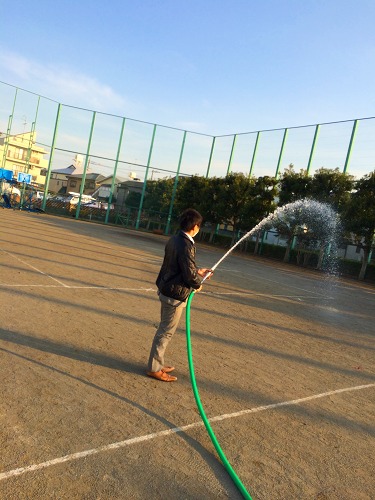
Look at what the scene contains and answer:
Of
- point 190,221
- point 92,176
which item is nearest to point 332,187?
point 190,221

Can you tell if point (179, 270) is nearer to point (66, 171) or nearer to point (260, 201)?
point (260, 201)

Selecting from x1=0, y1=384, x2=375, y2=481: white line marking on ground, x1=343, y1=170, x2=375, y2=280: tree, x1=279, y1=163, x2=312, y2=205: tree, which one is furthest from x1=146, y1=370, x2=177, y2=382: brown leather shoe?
x1=279, y1=163, x2=312, y2=205: tree

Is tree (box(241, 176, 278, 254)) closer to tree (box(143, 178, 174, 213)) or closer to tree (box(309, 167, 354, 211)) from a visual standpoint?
tree (box(309, 167, 354, 211))

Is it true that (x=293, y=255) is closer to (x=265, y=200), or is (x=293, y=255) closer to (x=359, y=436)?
(x=265, y=200)

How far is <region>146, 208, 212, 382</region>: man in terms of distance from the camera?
4.62 m

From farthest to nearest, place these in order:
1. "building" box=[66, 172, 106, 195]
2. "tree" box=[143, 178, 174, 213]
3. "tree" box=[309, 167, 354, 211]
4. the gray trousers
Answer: "building" box=[66, 172, 106, 195] → "tree" box=[143, 178, 174, 213] → "tree" box=[309, 167, 354, 211] → the gray trousers

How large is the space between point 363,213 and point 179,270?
779 inches

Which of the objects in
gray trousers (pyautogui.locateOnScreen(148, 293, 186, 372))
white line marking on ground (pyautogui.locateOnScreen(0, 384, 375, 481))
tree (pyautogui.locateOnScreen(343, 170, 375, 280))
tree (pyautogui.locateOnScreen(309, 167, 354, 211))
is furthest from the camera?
tree (pyautogui.locateOnScreen(309, 167, 354, 211))

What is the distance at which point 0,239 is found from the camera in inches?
582

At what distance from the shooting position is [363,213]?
73.5 ft

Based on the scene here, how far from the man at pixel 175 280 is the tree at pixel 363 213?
1942 cm

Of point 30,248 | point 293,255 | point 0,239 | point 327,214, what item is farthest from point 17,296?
point 293,255

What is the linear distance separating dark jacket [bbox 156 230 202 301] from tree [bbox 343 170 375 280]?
63.9ft

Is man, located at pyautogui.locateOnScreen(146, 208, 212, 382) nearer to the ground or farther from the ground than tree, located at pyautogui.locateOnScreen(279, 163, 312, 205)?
nearer to the ground
